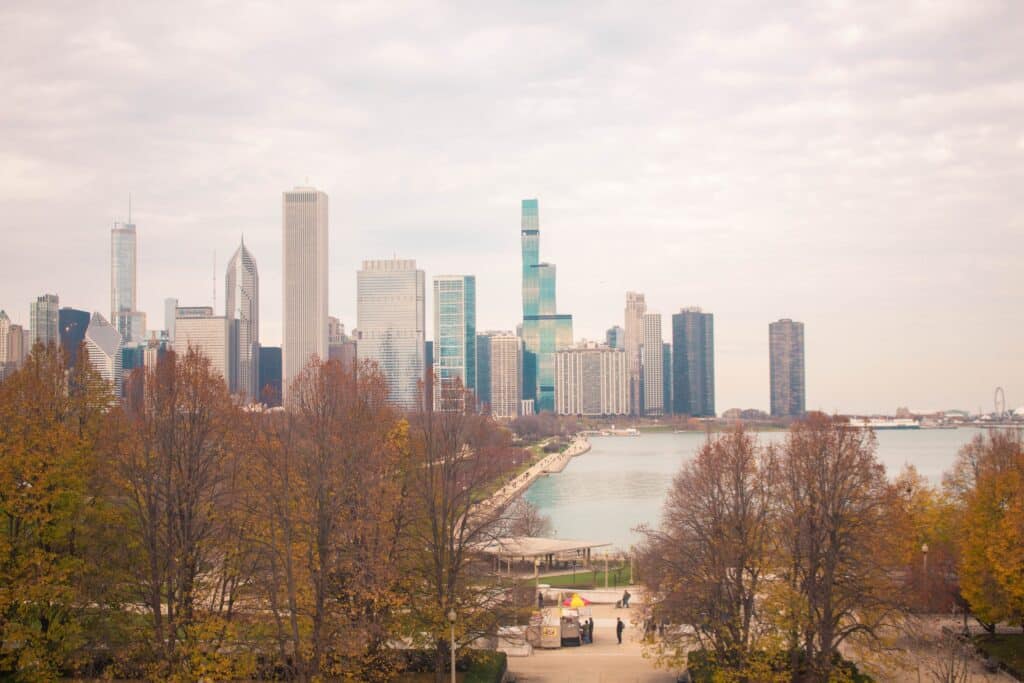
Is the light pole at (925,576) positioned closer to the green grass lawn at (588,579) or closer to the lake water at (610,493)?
the lake water at (610,493)

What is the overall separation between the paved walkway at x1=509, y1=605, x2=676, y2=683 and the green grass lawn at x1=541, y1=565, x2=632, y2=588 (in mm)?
11397

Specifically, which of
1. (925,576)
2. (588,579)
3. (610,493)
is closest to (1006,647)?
(925,576)

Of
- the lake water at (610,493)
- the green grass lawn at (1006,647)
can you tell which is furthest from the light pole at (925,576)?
the lake water at (610,493)

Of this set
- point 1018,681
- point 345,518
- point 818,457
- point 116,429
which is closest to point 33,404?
point 116,429

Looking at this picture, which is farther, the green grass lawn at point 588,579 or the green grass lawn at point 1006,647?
the green grass lawn at point 588,579

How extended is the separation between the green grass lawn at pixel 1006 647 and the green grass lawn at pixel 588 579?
17.6 m

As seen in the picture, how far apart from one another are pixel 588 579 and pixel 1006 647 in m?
21.0

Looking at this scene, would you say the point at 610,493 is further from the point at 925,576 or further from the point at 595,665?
the point at 595,665

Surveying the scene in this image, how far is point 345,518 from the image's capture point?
24.4 m

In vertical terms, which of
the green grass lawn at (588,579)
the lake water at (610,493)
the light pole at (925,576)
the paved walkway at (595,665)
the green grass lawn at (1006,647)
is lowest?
the lake water at (610,493)

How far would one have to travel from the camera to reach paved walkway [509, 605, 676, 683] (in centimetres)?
2708

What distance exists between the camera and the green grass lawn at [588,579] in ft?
148

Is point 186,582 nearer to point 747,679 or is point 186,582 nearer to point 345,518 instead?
point 345,518

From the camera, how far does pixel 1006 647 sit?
29.1 metres
